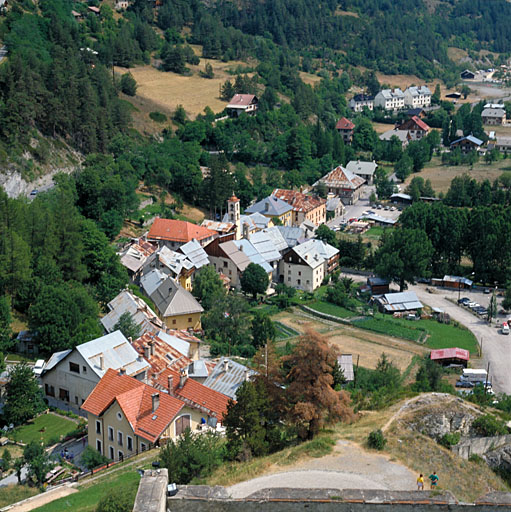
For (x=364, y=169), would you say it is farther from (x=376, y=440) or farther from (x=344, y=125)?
(x=376, y=440)

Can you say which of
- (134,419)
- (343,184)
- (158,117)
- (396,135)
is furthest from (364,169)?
(134,419)

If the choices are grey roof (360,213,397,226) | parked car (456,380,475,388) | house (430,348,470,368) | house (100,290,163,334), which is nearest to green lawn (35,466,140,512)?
house (100,290,163,334)

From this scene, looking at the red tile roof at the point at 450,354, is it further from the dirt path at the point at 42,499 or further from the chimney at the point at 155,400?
the dirt path at the point at 42,499

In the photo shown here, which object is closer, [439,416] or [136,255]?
[439,416]

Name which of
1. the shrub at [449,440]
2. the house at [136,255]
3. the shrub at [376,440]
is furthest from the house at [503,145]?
the shrub at [376,440]

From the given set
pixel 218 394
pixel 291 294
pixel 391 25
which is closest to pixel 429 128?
pixel 391 25

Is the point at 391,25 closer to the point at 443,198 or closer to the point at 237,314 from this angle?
the point at 443,198
